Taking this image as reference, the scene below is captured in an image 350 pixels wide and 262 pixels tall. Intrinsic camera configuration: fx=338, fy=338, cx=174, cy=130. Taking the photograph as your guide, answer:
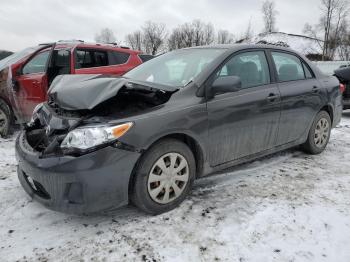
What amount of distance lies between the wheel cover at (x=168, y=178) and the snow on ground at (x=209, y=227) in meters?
0.18

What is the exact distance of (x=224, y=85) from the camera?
320cm

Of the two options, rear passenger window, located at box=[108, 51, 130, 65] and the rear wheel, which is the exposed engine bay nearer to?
the rear wheel

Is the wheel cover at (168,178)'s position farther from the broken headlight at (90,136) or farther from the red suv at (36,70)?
the red suv at (36,70)

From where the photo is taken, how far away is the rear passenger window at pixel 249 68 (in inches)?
141

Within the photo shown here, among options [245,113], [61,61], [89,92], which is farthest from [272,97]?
[61,61]

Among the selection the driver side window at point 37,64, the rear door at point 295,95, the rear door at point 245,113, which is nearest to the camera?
the rear door at point 245,113

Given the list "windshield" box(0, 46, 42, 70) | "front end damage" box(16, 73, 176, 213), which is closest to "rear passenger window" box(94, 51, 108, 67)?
"windshield" box(0, 46, 42, 70)

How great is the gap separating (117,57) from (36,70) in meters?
1.57

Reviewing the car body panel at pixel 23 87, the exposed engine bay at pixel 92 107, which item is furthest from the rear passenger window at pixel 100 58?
the exposed engine bay at pixel 92 107

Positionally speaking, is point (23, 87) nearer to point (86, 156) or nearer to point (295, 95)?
point (86, 156)

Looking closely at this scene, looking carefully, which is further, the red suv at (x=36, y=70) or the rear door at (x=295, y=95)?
the red suv at (x=36, y=70)

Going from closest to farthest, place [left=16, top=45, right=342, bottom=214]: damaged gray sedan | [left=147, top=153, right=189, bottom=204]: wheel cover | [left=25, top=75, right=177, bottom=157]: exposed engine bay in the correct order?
[left=16, top=45, right=342, bottom=214]: damaged gray sedan < [left=25, top=75, right=177, bottom=157]: exposed engine bay < [left=147, top=153, right=189, bottom=204]: wheel cover

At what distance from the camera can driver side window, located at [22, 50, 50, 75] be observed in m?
6.02

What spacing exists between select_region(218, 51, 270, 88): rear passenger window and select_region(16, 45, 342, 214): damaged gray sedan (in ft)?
0.04
